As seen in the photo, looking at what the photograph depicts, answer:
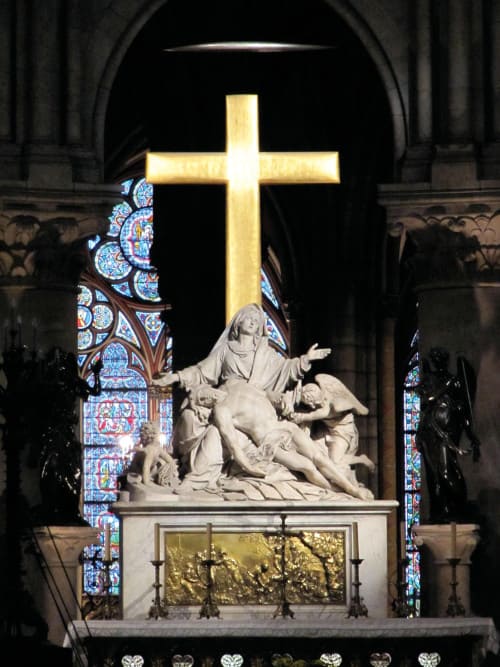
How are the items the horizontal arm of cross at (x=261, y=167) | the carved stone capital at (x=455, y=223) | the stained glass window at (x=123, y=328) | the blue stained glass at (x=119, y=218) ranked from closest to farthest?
the horizontal arm of cross at (x=261, y=167) < the carved stone capital at (x=455, y=223) < the stained glass window at (x=123, y=328) < the blue stained glass at (x=119, y=218)

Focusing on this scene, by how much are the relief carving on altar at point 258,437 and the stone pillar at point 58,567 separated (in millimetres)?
1577

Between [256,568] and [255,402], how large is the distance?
4.51 ft

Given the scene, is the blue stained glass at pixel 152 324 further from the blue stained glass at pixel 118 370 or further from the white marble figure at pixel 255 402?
the white marble figure at pixel 255 402

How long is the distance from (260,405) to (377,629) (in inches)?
95.9

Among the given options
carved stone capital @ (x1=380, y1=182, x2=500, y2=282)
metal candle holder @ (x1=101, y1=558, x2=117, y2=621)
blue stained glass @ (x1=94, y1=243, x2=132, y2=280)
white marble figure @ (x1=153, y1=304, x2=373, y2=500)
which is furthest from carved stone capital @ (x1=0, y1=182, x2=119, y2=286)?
blue stained glass @ (x1=94, y1=243, x2=132, y2=280)

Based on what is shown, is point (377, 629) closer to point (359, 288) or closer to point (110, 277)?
point (359, 288)

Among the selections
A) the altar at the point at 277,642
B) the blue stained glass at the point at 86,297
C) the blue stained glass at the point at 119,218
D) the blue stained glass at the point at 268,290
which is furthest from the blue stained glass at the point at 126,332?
the altar at the point at 277,642

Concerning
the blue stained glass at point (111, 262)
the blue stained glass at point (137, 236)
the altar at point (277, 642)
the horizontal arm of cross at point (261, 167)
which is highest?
the blue stained glass at point (137, 236)

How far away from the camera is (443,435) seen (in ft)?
71.5

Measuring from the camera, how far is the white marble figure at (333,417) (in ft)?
67.2

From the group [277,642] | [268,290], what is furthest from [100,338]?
[277,642]

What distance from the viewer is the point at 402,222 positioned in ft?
74.5

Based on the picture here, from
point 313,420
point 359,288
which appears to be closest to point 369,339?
point 359,288

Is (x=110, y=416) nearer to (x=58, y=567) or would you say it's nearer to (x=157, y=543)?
(x=58, y=567)
